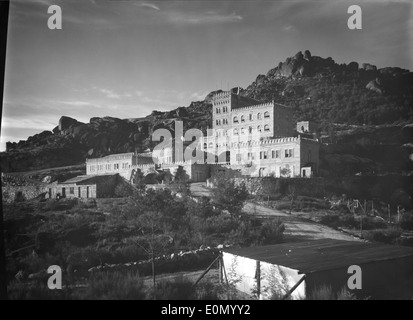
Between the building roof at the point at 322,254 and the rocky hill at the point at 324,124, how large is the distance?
8417 millimetres

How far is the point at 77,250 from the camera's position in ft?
28.9

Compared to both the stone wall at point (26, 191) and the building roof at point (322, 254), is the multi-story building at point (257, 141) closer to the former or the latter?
the building roof at point (322, 254)

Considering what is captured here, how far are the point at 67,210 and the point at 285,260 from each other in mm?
8711

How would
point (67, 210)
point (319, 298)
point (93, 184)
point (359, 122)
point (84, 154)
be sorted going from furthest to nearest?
point (359, 122), point (84, 154), point (93, 184), point (67, 210), point (319, 298)

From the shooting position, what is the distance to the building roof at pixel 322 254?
661 centimetres

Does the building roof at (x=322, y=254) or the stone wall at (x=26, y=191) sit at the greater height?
the stone wall at (x=26, y=191)

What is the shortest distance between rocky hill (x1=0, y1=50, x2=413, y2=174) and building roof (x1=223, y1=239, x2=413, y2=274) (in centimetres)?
842

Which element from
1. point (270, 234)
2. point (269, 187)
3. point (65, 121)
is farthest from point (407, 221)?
point (65, 121)

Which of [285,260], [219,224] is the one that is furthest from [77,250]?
[285,260]

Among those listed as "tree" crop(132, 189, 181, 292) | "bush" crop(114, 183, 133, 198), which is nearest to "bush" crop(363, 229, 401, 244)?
"tree" crop(132, 189, 181, 292)

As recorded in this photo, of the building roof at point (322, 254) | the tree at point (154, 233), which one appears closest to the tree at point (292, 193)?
the building roof at point (322, 254)

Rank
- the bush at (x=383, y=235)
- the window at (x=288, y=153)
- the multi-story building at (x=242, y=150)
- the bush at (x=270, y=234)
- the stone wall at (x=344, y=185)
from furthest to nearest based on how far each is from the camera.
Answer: the multi-story building at (x=242, y=150)
the window at (x=288, y=153)
the stone wall at (x=344, y=185)
the bush at (x=383, y=235)
the bush at (x=270, y=234)

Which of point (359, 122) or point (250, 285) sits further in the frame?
point (359, 122)
